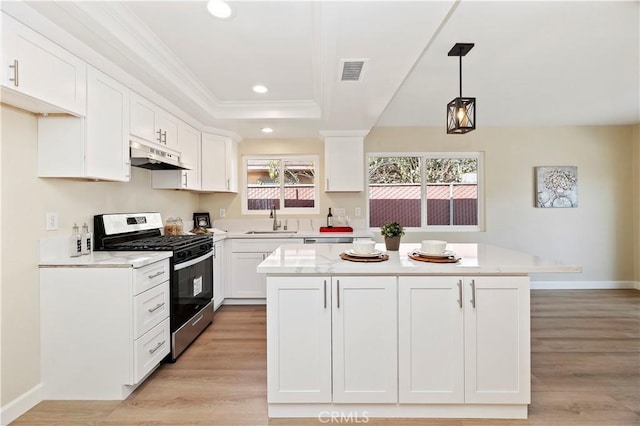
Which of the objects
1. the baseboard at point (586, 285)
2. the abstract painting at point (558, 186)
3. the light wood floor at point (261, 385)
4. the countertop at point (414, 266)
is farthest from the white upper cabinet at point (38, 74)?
the baseboard at point (586, 285)

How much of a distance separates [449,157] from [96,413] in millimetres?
4822

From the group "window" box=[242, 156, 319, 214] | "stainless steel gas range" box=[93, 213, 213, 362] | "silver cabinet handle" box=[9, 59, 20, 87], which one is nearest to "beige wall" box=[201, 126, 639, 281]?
"window" box=[242, 156, 319, 214]

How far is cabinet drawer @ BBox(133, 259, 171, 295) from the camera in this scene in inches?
79.7

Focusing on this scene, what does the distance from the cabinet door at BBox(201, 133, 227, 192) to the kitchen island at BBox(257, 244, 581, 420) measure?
8.40ft

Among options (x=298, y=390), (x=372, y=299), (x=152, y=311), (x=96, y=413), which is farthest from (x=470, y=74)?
(x=96, y=413)

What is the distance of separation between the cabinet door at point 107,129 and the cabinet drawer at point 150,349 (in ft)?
3.84

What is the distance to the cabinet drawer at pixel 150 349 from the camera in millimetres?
2020

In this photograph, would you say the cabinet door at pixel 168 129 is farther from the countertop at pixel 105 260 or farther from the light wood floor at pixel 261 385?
the light wood floor at pixel 261 385

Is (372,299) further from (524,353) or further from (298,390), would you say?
(524,353)

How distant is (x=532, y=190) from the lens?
4539mm

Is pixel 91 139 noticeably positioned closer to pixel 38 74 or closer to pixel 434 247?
pixel 38 74

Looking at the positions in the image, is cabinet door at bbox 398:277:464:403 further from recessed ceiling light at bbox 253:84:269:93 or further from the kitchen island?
recessed ceiling light at bbox 253:84:269:93

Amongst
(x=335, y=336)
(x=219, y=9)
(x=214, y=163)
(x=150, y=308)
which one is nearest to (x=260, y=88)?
(x=219, y=9)

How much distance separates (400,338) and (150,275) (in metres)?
1.76
